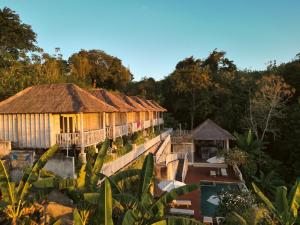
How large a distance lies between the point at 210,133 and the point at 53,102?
59.9 feet

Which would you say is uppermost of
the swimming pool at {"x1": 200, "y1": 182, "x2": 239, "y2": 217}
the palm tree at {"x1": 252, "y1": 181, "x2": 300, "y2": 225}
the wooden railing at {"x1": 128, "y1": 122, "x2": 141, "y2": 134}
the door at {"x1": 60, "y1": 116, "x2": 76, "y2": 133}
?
the door at {"x1": 60, "y1": 116, "x2": 76, "y2": 133}

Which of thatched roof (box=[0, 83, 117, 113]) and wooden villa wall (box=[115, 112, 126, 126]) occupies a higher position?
thatched roof (box=[0, 83, 117, 113])

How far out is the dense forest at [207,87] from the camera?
88.7 feet

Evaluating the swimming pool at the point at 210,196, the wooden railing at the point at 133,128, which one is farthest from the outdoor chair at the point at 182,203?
the wooden railing at the point at 133,128

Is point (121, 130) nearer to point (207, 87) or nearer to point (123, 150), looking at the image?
point (123, 150)

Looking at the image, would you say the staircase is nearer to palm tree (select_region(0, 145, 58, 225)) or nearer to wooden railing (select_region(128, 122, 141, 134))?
wooden railing (select_region(128, 122, 141, 134))

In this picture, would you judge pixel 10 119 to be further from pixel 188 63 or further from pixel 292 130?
pixel 188 63

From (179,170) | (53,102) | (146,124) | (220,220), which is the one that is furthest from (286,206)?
(146,124)

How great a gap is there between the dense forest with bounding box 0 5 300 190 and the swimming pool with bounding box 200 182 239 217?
5.42 metres

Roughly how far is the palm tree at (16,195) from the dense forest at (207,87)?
50.6 feet

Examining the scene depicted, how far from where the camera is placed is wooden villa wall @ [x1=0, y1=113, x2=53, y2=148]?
1554cm

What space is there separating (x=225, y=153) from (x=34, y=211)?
63.0 ft

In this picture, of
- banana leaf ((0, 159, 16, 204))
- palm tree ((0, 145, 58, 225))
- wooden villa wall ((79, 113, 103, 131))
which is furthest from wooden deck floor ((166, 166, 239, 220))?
banana leaf ((0, 159, 16, 204))

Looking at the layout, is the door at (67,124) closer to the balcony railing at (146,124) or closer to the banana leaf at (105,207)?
→ the banana leaf at (105,207)
